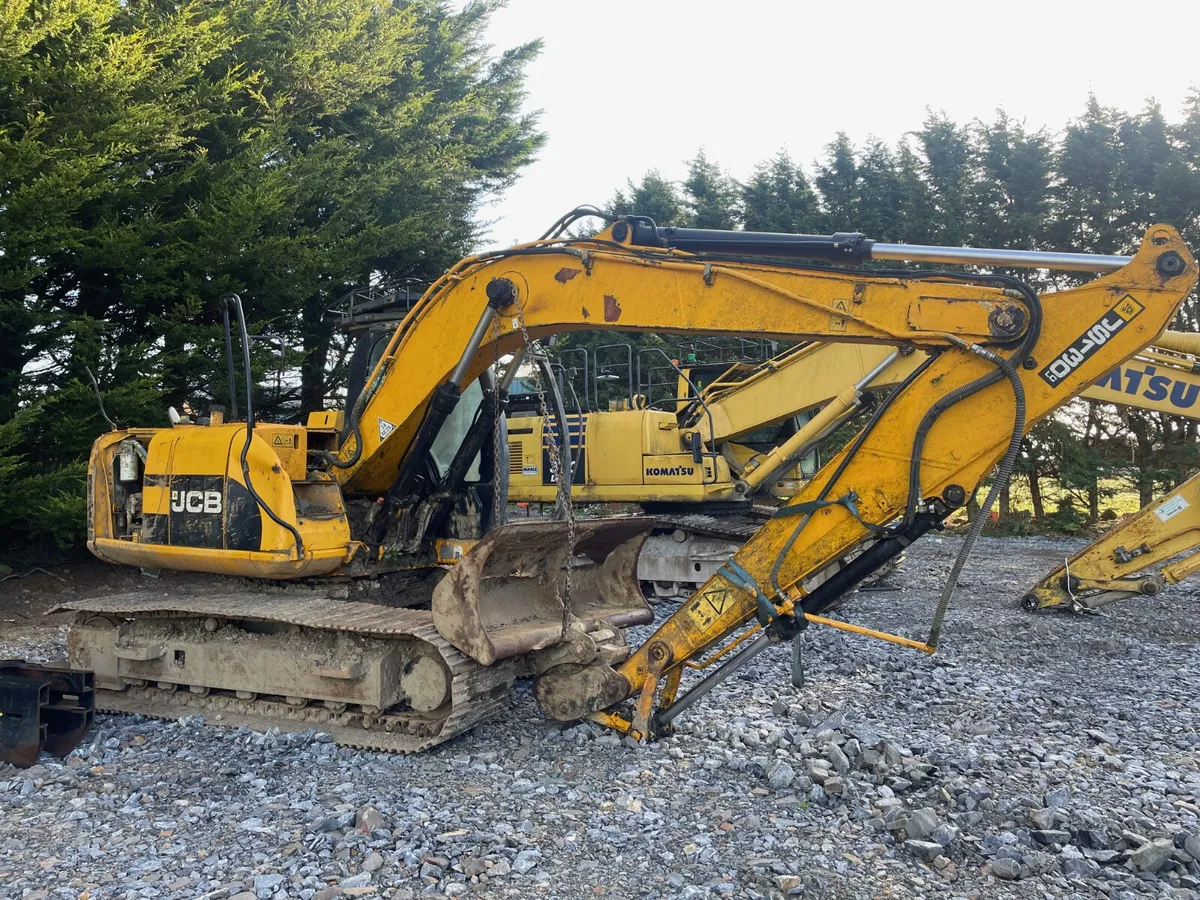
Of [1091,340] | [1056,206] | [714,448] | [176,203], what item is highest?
[1056,206]

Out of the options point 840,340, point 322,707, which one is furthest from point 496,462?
point 840,340

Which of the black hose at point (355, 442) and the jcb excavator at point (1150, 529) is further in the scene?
the jcb excavator at point (1150, 529)

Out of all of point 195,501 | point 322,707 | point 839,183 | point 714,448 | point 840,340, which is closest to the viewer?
point 840,340

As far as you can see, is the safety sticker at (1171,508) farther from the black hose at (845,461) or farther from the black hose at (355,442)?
the black hose at (355,442)

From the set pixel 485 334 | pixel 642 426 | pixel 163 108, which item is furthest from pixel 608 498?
pixel 163 108

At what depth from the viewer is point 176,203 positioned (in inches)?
437

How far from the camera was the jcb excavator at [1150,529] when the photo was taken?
314 inches

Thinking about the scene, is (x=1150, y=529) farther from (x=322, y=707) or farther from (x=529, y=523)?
(x=322, y=707)

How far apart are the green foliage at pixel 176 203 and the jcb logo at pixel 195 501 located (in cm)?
363

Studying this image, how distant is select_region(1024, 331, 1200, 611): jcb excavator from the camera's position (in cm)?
797

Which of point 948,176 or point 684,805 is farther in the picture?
point 948,176

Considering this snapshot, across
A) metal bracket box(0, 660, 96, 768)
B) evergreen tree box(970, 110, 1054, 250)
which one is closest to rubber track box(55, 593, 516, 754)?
metal bracket box(0, 660, 96, 768)

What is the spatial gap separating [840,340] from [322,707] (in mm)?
3482

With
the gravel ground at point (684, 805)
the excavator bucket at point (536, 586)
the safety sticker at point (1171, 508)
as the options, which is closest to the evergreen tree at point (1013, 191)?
the safety sticker at point (1171, 508)
